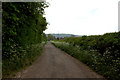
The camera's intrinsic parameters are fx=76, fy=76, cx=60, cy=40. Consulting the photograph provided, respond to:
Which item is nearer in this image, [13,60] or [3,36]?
[3,36]

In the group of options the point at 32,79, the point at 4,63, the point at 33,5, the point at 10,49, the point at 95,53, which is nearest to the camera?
the point at 32,79

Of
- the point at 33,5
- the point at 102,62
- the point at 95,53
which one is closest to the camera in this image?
the point at 102,62

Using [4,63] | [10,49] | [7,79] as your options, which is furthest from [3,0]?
[7,79]

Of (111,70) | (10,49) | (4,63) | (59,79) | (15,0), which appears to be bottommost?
(59,79)

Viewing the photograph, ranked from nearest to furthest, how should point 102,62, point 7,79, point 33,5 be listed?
point 7,79 < point 102,62 < point 33,5

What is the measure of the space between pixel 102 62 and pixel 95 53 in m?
1.00

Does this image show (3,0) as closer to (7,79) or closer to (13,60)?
(13,60)

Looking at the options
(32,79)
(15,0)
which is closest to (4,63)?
(32,79)

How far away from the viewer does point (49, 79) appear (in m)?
3.46

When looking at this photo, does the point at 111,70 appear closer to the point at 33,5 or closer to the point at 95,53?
the point at 95,53

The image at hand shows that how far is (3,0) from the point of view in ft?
11.4

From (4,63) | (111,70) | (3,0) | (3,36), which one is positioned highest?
(3,0)

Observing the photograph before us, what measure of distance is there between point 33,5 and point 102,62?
555cm

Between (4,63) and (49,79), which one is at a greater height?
(4,63)
